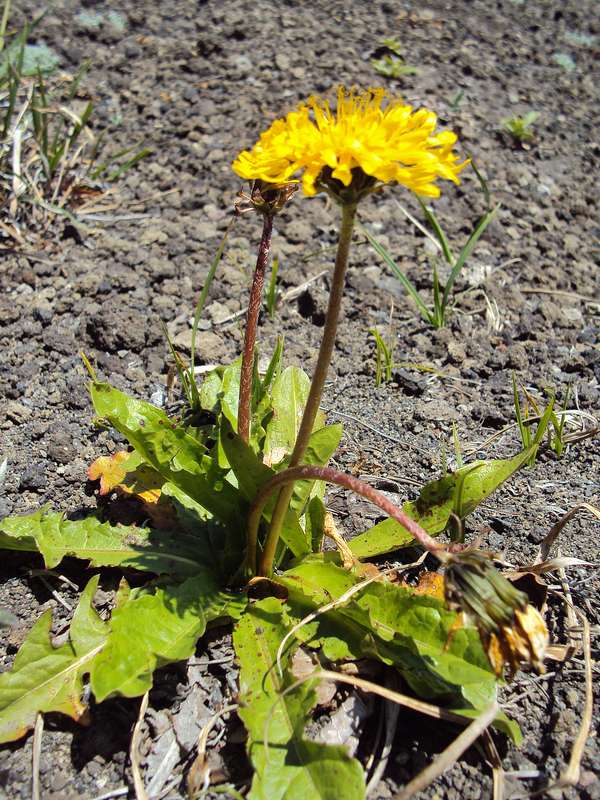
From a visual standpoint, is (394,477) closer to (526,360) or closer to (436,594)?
(436,594)

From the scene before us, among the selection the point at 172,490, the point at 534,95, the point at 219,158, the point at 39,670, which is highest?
the point at 534,95

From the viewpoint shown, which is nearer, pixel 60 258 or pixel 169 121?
pixel 60 258

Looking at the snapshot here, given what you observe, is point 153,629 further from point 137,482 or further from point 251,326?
point 251,326

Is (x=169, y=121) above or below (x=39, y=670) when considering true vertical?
above

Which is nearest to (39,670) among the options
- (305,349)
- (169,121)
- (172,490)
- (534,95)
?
(172,490)

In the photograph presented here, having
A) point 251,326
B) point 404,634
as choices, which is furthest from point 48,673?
point 251,326

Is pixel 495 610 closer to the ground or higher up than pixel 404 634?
higher up

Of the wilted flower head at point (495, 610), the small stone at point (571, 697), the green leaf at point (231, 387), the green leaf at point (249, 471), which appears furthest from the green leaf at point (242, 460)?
the small stone at point (571, 697)

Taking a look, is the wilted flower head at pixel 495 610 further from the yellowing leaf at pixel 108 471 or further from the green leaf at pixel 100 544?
the yellowing leaf at pixel 108 471
